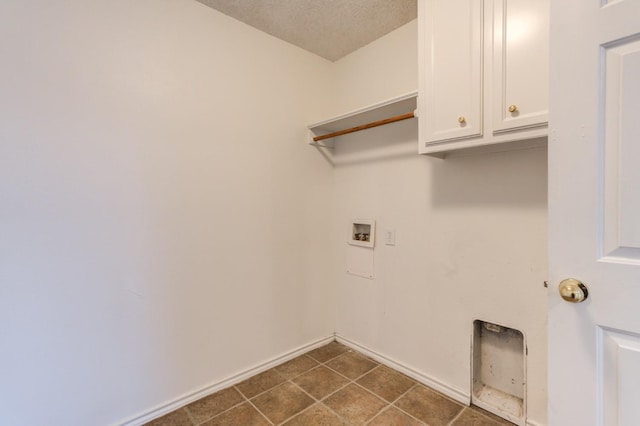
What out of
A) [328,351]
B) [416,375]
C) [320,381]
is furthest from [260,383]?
[416,375]

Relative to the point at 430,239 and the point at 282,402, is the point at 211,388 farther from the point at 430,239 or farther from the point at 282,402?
the point at 430,239

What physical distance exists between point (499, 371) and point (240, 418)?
1.51m

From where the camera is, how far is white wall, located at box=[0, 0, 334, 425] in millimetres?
1339

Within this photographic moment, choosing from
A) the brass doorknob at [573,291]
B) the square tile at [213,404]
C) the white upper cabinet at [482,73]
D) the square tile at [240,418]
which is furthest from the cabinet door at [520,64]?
the square tile at [213,404]

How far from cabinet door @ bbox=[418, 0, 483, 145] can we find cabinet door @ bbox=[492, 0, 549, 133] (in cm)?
8

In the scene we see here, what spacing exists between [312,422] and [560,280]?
56.3 inches

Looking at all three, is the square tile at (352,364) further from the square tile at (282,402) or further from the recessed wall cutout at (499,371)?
the recessed wall cutout at (499,371)

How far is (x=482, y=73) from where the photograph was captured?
1.37 metres

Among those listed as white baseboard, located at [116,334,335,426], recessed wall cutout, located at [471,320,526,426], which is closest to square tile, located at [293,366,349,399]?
white baseboard, located at [116,334,335,426]

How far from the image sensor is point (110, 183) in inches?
60.5

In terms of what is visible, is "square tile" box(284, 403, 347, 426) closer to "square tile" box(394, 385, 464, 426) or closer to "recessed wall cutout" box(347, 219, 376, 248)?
"square tile" box(394, 385, 464, 426)

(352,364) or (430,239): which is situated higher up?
(430,239)

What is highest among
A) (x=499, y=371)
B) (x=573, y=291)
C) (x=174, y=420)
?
(x=573, y=291)

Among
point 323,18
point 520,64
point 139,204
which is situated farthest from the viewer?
point 323,18
